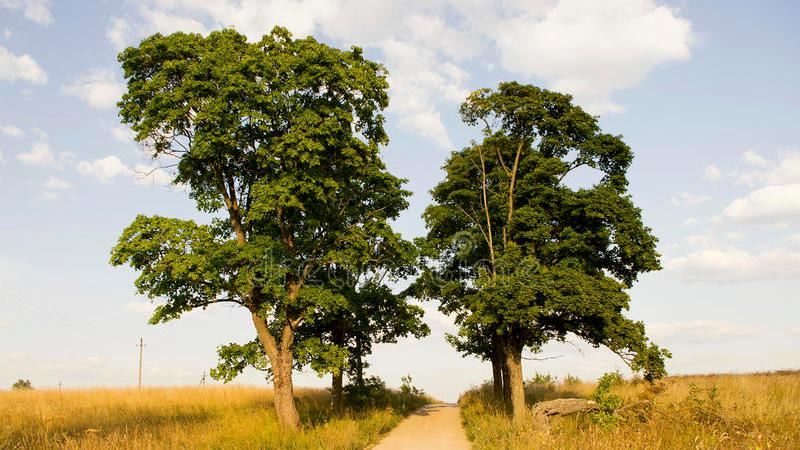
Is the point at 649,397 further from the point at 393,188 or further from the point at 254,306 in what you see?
the point at 254,306

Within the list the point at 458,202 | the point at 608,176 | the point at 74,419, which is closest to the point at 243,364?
the point at 74,419

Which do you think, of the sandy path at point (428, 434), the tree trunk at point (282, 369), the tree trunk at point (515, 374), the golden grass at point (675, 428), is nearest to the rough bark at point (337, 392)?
the sandy path at point (428, 434)

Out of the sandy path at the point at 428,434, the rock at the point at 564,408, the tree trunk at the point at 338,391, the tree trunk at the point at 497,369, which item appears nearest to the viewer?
the rock at the point at 564,408

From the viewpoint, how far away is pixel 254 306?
20.8m

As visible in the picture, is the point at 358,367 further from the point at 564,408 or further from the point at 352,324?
the point at 564,408

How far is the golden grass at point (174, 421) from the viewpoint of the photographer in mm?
15798

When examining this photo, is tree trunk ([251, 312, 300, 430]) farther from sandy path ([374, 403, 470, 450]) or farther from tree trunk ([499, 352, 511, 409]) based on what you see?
tree trunk ([499, 352, 511, 409])

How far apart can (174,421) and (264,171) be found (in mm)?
10227

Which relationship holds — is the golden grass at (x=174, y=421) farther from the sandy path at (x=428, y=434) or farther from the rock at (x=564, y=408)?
the rock at (x=564, y=408)

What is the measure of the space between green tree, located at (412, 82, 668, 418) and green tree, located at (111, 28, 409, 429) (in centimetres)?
488

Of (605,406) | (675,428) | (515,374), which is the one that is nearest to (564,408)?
(605,406)

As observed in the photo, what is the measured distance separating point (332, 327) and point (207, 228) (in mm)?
8210

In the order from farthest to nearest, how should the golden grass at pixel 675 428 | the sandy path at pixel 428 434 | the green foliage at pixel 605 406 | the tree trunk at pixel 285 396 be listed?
the tree trunk at pixel 285 396 → the sandy path at pixel 428 434 → the green foliage at pixel 605 406 → the golden grass at pixel 675 428

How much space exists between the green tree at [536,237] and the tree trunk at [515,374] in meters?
0.05
